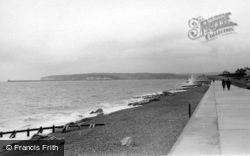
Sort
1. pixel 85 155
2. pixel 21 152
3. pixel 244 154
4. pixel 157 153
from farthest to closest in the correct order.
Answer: pixel 21 152 < pixel 85 155 < pixel 157 153 < pixel 244 154

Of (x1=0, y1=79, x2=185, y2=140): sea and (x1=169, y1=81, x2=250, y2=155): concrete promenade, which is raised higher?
(x1=169, y1=81, x2=250, y2=155): concrete promenade

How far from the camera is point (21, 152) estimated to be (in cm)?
1077

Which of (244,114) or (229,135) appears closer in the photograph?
(229,135)

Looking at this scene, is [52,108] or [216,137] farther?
[52,108]

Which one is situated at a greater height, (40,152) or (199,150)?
(199,150)

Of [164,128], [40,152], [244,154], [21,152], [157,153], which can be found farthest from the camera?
[164,128]

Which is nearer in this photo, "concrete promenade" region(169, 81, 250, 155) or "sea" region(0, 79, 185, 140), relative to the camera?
"concrete promenade" region(169, 81, 250, 155)

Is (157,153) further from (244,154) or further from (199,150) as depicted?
(244,154)

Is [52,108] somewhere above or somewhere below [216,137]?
below

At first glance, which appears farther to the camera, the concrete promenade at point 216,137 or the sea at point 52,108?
the sea at point 52,108

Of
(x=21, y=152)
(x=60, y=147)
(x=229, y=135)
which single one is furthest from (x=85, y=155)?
(x=229, y=135)

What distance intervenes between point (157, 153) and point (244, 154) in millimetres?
2733

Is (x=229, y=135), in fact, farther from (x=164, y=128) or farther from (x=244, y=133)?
(x=164, y=128)

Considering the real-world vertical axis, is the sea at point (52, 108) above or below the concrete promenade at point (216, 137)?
below
